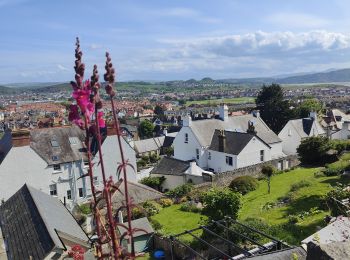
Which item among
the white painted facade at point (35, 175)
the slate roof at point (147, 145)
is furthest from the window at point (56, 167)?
the slate roof at point (147, 145)

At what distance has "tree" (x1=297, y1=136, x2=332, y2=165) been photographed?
39.0 meters

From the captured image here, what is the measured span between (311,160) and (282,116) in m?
28.0

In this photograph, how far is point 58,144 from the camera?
3247cm

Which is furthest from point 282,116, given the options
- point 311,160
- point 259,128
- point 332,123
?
point 311,160

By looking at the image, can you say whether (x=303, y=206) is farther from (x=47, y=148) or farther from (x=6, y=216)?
(x=47, y=148)

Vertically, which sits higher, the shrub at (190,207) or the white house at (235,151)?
the white house at (235,151)

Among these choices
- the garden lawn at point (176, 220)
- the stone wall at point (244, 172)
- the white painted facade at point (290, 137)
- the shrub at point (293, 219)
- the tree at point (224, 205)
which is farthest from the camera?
the white painted facade at point (290, 137)

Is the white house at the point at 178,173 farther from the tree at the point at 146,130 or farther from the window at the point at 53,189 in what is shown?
the tree at the point at 146,130

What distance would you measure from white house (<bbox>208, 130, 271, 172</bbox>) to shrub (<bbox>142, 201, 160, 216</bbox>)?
36.6ft

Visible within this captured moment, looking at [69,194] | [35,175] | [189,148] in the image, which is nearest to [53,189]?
[69,194]

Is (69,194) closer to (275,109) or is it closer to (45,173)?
(45,173)

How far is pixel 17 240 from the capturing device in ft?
44.5

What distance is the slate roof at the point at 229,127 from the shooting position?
41.7 m

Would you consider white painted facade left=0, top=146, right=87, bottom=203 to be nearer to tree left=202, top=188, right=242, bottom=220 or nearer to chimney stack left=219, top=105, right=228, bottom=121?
tree left=202, top=188, right=242, bottom=220
